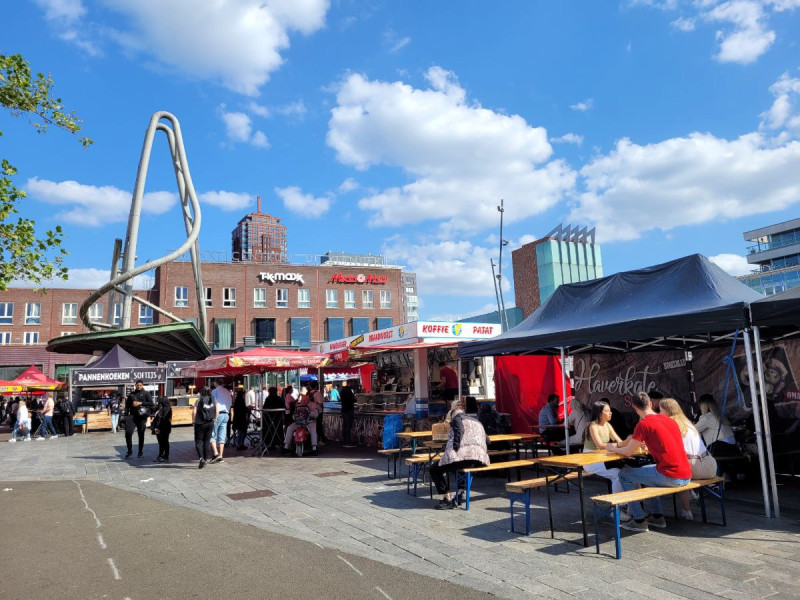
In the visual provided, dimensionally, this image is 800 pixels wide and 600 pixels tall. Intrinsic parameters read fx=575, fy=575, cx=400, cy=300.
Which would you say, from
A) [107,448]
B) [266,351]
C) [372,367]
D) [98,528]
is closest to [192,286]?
[372,367]

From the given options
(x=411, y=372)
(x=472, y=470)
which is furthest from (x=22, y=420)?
(x=472, y=470)

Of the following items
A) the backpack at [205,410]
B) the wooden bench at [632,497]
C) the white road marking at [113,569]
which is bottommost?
the white road marking at [113,569]

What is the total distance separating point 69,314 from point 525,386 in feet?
165

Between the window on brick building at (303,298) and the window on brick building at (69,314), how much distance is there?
1990cm

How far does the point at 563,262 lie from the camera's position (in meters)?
66.1

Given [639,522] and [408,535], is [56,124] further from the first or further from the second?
[639,522]

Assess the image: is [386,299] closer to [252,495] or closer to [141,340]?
[141,340]

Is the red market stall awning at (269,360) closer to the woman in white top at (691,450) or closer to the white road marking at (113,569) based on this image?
the white road marking at (113,569)

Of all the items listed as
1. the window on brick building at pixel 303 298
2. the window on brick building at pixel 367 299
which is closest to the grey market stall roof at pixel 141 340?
the window on brick building at pixel 303 298

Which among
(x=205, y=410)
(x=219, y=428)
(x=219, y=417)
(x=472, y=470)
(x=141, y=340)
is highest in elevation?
(x=141, y=340)

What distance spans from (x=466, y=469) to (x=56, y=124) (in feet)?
29.6

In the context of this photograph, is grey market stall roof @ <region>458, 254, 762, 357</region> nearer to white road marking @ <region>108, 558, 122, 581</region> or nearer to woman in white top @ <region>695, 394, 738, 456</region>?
woman in white top @ <region>695, 394, 738, 456</region>

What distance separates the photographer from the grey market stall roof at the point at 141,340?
14.9 metres

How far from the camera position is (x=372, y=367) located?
24.0 meters
